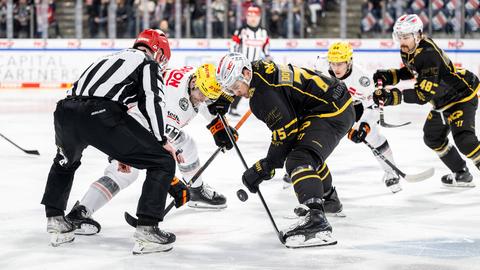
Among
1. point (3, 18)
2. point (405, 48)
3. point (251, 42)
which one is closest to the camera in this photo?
point (405, 48)

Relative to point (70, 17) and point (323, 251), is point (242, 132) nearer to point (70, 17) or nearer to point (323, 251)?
point (323, 251)

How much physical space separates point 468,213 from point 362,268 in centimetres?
151

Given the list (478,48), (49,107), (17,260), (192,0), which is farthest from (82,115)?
(192,0)

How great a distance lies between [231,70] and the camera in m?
4.04

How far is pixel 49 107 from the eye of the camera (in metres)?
11.0

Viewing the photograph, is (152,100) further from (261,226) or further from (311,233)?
(261,226)

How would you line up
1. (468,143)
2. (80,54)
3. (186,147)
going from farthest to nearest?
(80,54) → (468,143) → (186,147)

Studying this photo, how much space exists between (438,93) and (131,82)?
96.6 inches

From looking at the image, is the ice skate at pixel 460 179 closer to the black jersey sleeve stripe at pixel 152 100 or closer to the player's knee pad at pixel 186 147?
the player's knee pad at pixel 186 147

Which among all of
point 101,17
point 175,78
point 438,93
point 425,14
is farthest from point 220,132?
point 101,17

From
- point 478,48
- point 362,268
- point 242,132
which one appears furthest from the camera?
point 478,48

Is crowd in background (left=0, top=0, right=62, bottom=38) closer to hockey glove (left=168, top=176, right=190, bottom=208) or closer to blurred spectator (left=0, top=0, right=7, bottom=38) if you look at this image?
blurred spectator (left=0, top=0, right=7, bottom=38)

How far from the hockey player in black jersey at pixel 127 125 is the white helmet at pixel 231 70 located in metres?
0.31

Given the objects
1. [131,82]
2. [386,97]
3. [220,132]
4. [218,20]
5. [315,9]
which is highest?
[315,9]
